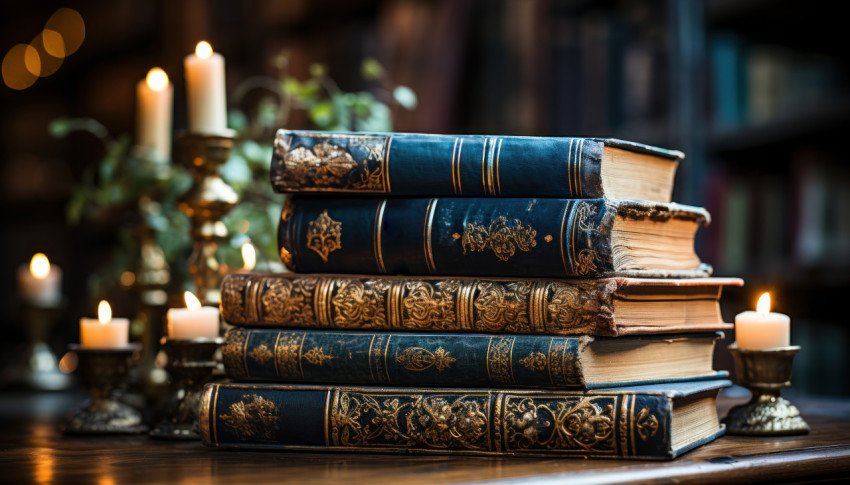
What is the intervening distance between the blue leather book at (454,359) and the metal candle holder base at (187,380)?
7 centimetres

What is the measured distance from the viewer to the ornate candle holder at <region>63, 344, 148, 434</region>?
1.11 meters

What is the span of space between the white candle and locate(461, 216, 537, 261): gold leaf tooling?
1.39ft

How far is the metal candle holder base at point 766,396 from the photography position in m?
1.02

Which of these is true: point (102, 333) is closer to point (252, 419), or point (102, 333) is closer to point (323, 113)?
point (252, 419)

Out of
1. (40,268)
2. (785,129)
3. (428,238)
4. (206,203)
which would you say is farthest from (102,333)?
(785,129)

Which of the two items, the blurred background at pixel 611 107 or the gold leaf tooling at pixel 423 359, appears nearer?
the gold leaf tooling at pixel 423 359

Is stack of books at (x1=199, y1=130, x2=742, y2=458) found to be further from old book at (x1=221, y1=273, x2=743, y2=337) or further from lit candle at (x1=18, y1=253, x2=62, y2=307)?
lit candle at (x1=18, y1=253, x2=62, y2=307)

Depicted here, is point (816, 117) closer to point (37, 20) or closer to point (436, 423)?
point (436, 423)

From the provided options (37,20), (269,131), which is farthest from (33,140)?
(269,131)

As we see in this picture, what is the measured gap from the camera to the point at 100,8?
424cm

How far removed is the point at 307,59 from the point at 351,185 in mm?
2175

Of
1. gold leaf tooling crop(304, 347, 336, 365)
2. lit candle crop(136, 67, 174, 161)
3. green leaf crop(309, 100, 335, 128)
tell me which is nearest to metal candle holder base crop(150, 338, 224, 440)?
gold leaf tooling crop(304, 347, 336, 365)

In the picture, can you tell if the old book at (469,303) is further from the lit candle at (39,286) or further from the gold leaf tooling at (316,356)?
the lit candle at (39,286)

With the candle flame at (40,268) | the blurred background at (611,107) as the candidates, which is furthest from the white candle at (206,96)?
the candle flame at (40,268)
